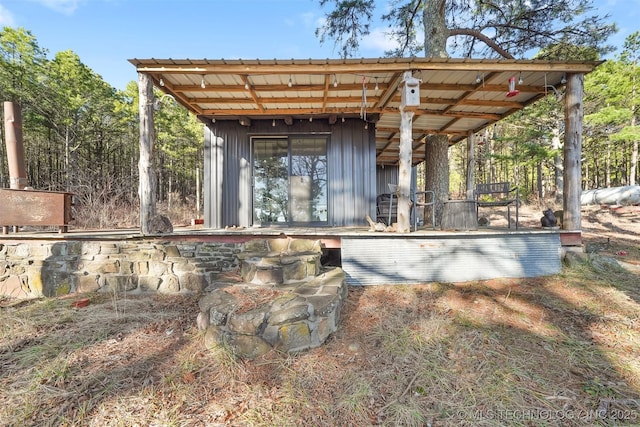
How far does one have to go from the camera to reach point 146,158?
12.1 ft


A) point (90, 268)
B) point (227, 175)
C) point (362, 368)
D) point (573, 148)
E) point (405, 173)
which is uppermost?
point (573, 148)

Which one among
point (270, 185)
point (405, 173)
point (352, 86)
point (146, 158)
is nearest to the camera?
point (146, 158)

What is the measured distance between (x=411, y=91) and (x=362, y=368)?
341 cm

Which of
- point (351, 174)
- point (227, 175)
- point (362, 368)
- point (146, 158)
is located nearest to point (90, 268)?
point (146, 158)

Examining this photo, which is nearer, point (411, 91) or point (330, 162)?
point (411, 91)

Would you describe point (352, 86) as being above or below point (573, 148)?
above

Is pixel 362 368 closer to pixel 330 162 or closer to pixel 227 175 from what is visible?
pixel 330 162

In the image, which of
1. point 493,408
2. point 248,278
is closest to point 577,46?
point 493,408

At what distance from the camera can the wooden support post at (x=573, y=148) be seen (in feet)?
12.4

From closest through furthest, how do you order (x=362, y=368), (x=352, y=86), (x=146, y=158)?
(x=362, y=368) < (x=146, y=158) < (x=352, y=86)

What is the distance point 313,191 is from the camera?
17.9 ft

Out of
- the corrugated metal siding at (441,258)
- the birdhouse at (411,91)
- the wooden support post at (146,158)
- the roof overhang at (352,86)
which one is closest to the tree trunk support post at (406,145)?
the birdhouse at (411,91)

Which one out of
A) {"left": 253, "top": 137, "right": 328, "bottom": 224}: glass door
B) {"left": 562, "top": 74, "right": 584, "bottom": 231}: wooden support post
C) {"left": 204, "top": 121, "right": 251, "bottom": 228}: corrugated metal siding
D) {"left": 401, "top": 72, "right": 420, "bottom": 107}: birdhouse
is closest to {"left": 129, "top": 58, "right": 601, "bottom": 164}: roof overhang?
{"left": 401, "top": 72, "right": 420, "bottom": 107}: birdhouse

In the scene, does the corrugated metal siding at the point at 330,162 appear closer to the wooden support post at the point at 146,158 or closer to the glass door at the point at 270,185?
the glass door at the point at 270,185
